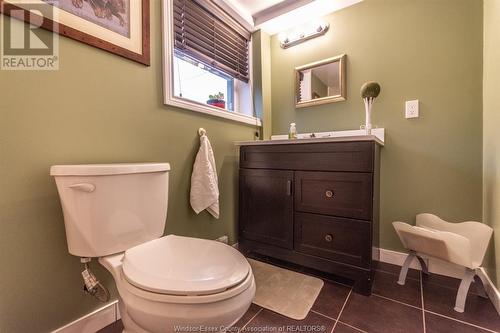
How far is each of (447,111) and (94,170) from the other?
1877 mm

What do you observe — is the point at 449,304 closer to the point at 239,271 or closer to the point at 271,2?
the point at 239,271

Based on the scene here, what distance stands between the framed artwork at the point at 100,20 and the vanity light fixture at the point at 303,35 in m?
1.19

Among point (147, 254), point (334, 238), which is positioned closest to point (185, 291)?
point (147, 254)

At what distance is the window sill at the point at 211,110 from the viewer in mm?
1312

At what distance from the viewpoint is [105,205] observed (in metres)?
0.82

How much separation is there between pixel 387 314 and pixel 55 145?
5.29 ft

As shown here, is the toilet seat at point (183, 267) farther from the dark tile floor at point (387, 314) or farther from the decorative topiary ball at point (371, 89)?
the decorative topiary ball at point (371, 89)

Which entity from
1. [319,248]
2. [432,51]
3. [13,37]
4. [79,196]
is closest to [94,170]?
[79,196]

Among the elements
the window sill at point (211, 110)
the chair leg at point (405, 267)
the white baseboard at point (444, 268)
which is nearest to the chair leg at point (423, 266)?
the white baseboard at point (444, 268)

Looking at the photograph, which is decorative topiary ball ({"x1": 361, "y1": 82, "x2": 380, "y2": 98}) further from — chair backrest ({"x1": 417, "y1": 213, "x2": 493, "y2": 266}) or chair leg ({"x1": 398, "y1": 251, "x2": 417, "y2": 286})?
chair leg ({"x1": 398, "y1": 251, "x2": 417, "y2": 286})

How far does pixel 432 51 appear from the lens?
142 cm

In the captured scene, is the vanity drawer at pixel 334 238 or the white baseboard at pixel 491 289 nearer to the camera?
the white baseboard at pixel 491 289

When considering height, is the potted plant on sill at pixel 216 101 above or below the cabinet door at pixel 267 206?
above

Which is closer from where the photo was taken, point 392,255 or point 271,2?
point 392,255
